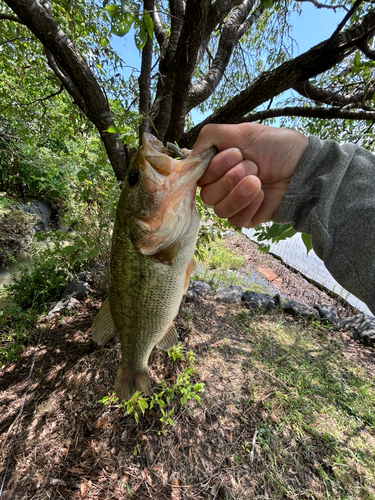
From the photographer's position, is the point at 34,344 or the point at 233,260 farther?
the point at 233,260

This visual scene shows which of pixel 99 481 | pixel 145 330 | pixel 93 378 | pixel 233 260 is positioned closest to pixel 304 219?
pixel 145 330

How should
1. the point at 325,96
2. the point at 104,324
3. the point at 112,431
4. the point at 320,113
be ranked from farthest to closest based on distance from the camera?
the point at 325,96 < the point at 320,113 < the point at 112,431 < the point at 104,324

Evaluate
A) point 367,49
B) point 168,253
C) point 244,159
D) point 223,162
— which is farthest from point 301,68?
point 168,253

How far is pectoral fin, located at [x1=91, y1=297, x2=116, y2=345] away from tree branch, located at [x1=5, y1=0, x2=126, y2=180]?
175 cm

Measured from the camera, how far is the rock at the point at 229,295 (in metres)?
4.85

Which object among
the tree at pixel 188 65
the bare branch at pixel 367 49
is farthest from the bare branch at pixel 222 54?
the bare branch at pixel 367 49

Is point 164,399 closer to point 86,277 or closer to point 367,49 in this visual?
point 86,277

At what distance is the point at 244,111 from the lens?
2.94 metres

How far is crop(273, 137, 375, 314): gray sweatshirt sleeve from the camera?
1.06 m

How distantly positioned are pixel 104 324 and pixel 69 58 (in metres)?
2.72

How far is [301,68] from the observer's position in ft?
8.68

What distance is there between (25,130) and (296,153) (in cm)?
485

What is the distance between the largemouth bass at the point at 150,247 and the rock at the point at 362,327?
4.30 meters

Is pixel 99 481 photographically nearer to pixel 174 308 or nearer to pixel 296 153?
pixel 174 308
